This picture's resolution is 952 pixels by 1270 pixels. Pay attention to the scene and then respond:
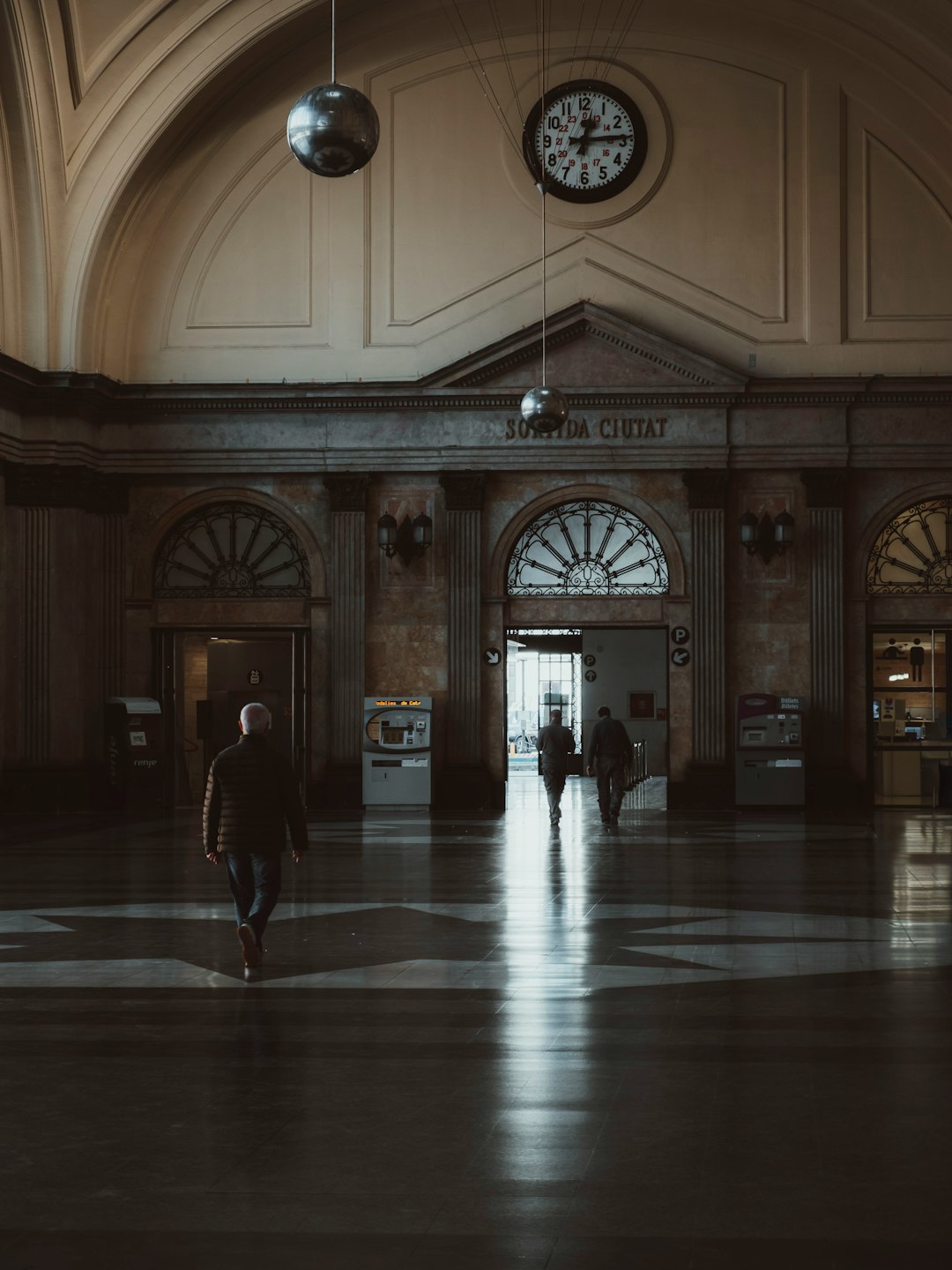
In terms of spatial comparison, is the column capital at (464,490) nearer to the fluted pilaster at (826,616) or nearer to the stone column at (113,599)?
the fluted pilaster at (826,616)

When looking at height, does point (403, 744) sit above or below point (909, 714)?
below

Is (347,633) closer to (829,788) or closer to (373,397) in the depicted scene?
(373,397)

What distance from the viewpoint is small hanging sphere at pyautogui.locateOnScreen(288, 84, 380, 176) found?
8.94 meters

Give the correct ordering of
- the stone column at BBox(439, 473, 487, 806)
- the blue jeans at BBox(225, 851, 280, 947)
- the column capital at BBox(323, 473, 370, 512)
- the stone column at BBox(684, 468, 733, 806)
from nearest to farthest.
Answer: the blue jeans at BBox(225, 851, 280, 947)
the stone column at BBox(684, 468, 733, 806)
the stone column at BBox(439, 473, 487, 806)
the column capital at BBox(323, 473, 370, 512)

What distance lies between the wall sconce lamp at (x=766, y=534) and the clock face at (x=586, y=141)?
17.8ft

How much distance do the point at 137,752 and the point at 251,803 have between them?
533 inches

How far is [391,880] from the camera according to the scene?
1377cm

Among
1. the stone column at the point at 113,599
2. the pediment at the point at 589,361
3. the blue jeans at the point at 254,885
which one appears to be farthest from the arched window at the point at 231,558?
the blue jeans at the point at 254,885

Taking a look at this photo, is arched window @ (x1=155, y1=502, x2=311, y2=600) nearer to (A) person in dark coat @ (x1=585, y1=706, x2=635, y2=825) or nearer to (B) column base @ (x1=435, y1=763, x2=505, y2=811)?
(B) column base @ (x1=435, y1=763, x2=505, y2=811)

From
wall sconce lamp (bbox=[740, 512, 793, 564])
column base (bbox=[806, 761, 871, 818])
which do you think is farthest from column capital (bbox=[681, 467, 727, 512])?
column base (bbox=[806, 761, 871, 818])

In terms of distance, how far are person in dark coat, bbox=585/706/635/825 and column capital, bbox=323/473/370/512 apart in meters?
5.33

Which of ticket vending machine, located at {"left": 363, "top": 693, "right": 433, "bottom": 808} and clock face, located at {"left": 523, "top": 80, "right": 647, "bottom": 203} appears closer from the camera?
ticket vending machine, located at {"left": 363, "top": 693, "right": 433, "bottom": 808}

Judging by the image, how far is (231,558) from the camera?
2341 centimetres

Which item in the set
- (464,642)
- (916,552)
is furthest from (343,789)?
(916,552)
